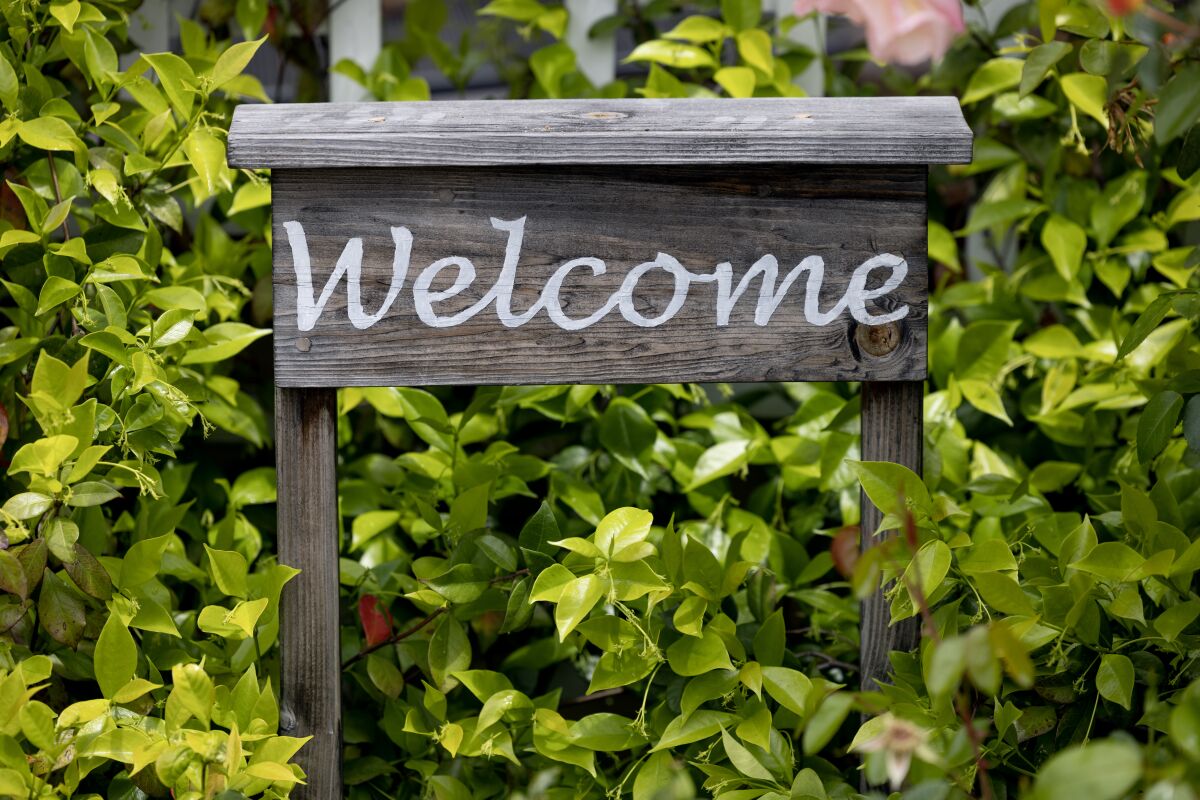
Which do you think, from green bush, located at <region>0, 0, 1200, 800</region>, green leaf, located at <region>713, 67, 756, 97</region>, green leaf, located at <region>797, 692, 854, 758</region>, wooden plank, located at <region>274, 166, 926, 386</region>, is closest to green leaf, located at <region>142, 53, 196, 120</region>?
green bush, located at <region>0, 0, 1200, 800</region>

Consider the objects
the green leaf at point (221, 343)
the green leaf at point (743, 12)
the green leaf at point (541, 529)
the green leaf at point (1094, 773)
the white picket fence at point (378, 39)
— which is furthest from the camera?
the white picket fence at point (378, 39)

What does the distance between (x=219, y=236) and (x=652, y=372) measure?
0.70 m

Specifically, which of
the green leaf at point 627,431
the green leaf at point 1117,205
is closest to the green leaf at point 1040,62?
the green leaf at point 1117,205

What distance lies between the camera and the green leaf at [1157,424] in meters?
1.08

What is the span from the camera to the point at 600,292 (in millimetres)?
1079

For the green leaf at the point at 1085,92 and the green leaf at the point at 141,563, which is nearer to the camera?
the green leaf at the point at 141,563

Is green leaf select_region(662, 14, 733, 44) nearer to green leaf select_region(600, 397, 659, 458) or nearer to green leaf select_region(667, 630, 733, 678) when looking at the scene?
green leaf select_region(600, 397, 659, 458)

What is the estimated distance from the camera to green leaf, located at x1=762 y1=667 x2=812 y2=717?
1.07 metres

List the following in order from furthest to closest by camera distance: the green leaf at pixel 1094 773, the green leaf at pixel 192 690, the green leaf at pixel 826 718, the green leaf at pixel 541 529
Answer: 1. the green leaf at pixel 541 529
2. the green leaf at pixel 192 690
3. the green leaf at pixel 826 718
4. the green leaf at pixel 1094 773

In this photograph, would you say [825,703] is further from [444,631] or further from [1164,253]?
[1164,253]

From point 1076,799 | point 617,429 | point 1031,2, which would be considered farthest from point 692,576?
point 1031,2

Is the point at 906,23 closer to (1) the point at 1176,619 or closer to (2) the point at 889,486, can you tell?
(2) the point at 889,486

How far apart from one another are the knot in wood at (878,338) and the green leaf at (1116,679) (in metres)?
0.34

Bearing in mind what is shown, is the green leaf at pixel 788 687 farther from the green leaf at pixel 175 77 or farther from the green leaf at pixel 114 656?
the green leaf at pixel 175 77
